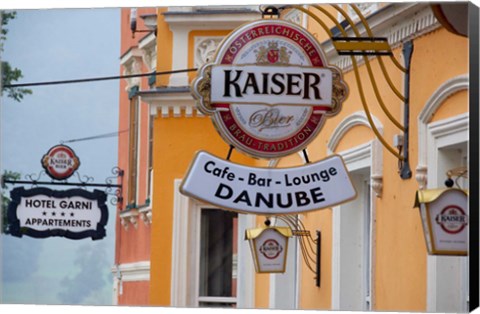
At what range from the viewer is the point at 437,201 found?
27.8 feet

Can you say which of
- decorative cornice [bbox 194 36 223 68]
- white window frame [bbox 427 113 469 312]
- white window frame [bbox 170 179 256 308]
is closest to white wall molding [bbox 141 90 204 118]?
decorative cornice [bbox 194 36 223 68]

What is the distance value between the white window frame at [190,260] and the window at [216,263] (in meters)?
0.03

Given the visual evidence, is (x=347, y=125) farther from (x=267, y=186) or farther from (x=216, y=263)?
(x=216, y=263)

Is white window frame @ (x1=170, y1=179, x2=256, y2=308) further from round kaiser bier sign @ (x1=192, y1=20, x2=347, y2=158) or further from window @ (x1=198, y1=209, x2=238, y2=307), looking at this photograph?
round kaiser bier sign @ (x1=192, y1=20, x2=347, y2=158)

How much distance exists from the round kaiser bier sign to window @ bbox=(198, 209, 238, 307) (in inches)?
44.3

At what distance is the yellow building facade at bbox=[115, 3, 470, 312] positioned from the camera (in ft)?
29.4

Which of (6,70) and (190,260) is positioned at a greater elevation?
(6,70)

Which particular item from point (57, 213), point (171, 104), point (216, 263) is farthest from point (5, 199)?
point (216, 263)

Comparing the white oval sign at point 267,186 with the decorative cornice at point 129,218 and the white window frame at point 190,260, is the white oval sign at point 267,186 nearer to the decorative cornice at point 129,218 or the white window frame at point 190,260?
the white window frame at point 190,260

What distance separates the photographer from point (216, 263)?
1078 centimetres

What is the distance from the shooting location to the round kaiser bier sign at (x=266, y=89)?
9.34 meters

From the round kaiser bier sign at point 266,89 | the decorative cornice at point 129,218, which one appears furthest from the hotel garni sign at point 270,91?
the decorative cornice at point 129,218

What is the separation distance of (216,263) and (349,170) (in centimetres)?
153

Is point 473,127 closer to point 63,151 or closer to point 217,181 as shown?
point 217,181
